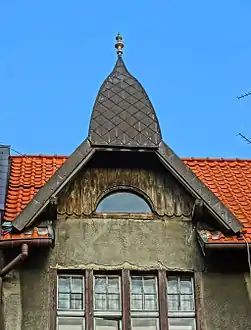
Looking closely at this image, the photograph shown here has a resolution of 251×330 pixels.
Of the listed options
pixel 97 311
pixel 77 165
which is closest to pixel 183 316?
pixel 97 311

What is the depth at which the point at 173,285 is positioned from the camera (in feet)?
38.8

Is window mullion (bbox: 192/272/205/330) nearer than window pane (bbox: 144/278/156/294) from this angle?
Yes

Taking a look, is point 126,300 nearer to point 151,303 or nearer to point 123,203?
point 151,303

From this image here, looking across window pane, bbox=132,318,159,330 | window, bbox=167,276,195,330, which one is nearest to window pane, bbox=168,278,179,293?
window, bbox=167,276,195,330

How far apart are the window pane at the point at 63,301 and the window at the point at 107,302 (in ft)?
1.34

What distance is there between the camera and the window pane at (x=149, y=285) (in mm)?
11703

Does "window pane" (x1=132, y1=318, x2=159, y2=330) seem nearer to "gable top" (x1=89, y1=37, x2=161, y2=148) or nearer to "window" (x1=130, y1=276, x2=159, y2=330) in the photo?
"window" (x1=130, y1=276, x2=159, y2=330)

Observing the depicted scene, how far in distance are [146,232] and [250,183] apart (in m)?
3.49

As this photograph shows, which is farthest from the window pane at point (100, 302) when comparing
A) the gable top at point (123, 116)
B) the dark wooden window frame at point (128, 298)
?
the gable top at point (123, 116)

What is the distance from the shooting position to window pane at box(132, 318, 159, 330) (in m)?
11.4

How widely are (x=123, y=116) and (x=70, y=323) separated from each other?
346 centimetres

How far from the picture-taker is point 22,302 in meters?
11.2

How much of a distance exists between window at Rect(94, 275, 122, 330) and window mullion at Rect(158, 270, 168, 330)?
1.99ft

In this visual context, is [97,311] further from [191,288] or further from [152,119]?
[152,119]
